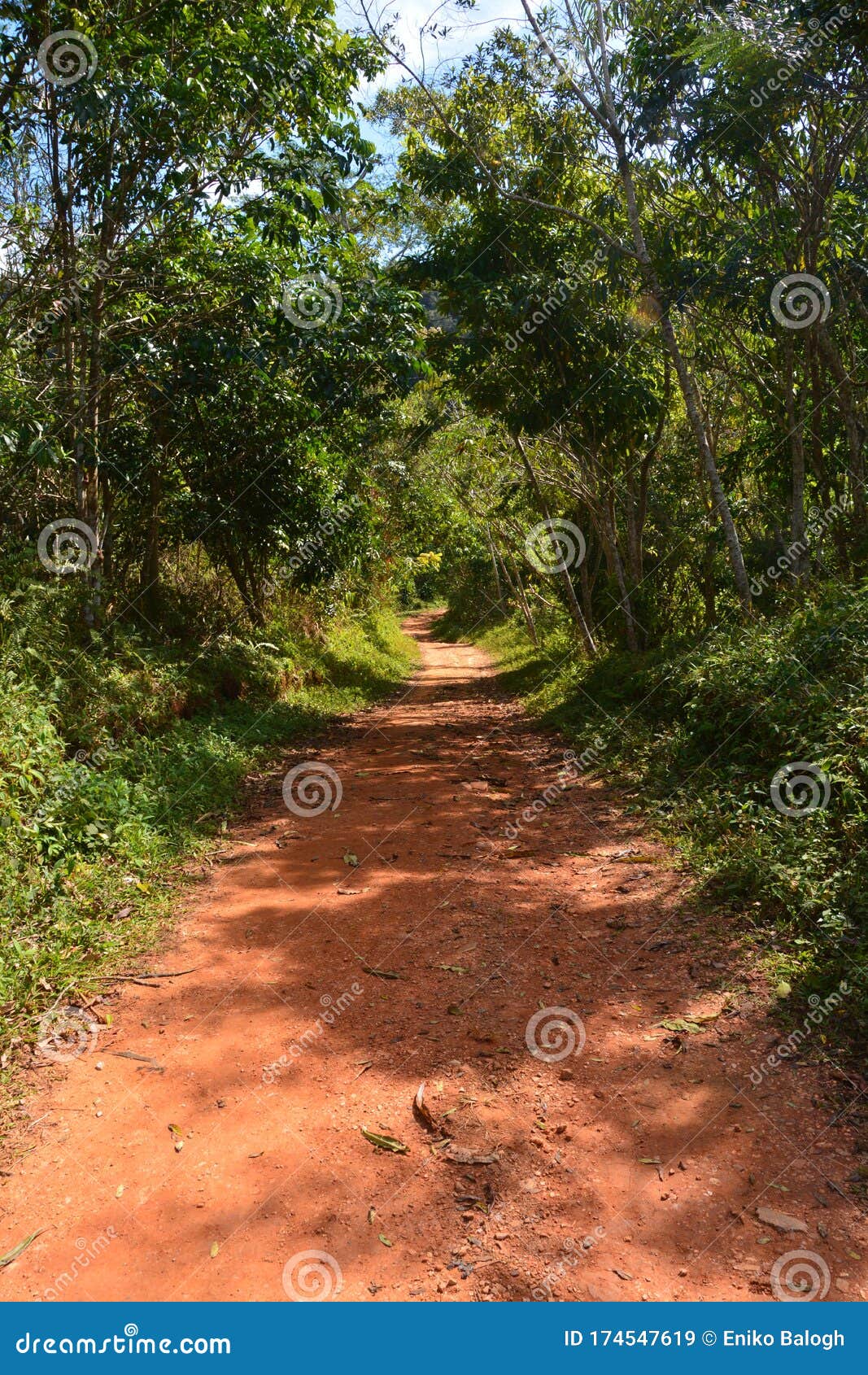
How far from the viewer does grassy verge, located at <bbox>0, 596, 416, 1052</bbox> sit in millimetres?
4930

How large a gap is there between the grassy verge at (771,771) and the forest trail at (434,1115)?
0.40 m

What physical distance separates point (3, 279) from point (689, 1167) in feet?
28.1

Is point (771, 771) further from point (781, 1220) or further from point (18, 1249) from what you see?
point (18, 1249)

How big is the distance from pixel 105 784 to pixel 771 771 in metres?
4.98

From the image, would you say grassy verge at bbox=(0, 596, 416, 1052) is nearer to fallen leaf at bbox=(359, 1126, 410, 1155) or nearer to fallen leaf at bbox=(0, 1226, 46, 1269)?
fallen leaf at bbox=(0, 1226, 46, 1269)

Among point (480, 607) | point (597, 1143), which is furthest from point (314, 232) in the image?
point (480, 607)

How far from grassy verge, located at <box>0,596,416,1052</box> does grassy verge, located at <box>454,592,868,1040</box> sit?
377cm

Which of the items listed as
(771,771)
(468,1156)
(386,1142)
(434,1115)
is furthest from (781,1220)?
(771,771)

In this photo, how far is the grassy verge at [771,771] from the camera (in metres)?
4.72

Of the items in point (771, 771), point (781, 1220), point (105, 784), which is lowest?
point (781, 1220)

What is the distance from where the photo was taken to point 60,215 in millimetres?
7793

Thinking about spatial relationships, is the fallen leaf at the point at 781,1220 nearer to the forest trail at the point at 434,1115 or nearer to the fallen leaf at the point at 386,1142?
the forest trail at the point at 434,1115

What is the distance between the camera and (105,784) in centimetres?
648

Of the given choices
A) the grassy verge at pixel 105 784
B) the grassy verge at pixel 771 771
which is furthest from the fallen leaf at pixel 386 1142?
the grassy verge at pixel 771 771
